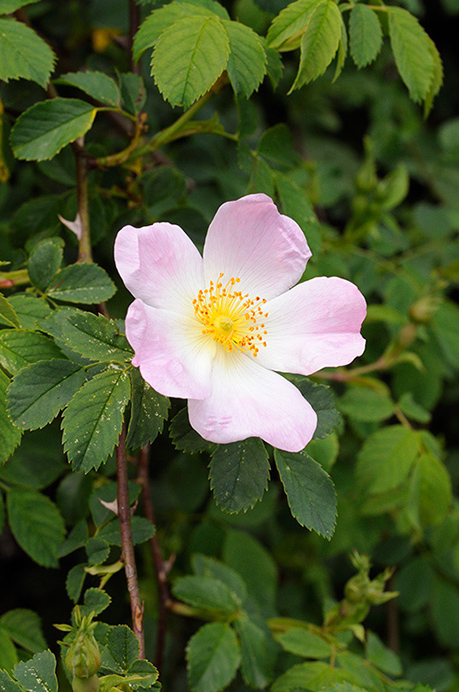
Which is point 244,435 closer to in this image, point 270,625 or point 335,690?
point 335,690

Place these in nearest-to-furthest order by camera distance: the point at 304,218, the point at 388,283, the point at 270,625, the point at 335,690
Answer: the point at 335,690 < the point at 304,218 < the point at 270,625 < the point at 388,283

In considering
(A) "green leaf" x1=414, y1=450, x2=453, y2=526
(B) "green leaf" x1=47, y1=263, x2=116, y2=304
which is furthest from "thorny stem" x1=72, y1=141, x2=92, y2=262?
(A) "green leaf" x1=414, y1=450, x2=453, y2=526

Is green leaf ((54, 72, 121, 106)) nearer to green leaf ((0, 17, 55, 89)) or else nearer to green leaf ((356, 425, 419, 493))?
green leaf ((0, 17, 55, 89))

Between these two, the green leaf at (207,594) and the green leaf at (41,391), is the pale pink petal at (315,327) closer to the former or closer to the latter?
the green leaf at (41,391)

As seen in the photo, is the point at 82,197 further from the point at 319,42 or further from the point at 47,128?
the point at 319,42

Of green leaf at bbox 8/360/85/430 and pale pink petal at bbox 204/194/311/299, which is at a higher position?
pale pink petal at bbox 204/194/311/299

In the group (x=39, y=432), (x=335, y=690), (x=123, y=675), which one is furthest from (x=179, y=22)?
(x=335, y=690)
